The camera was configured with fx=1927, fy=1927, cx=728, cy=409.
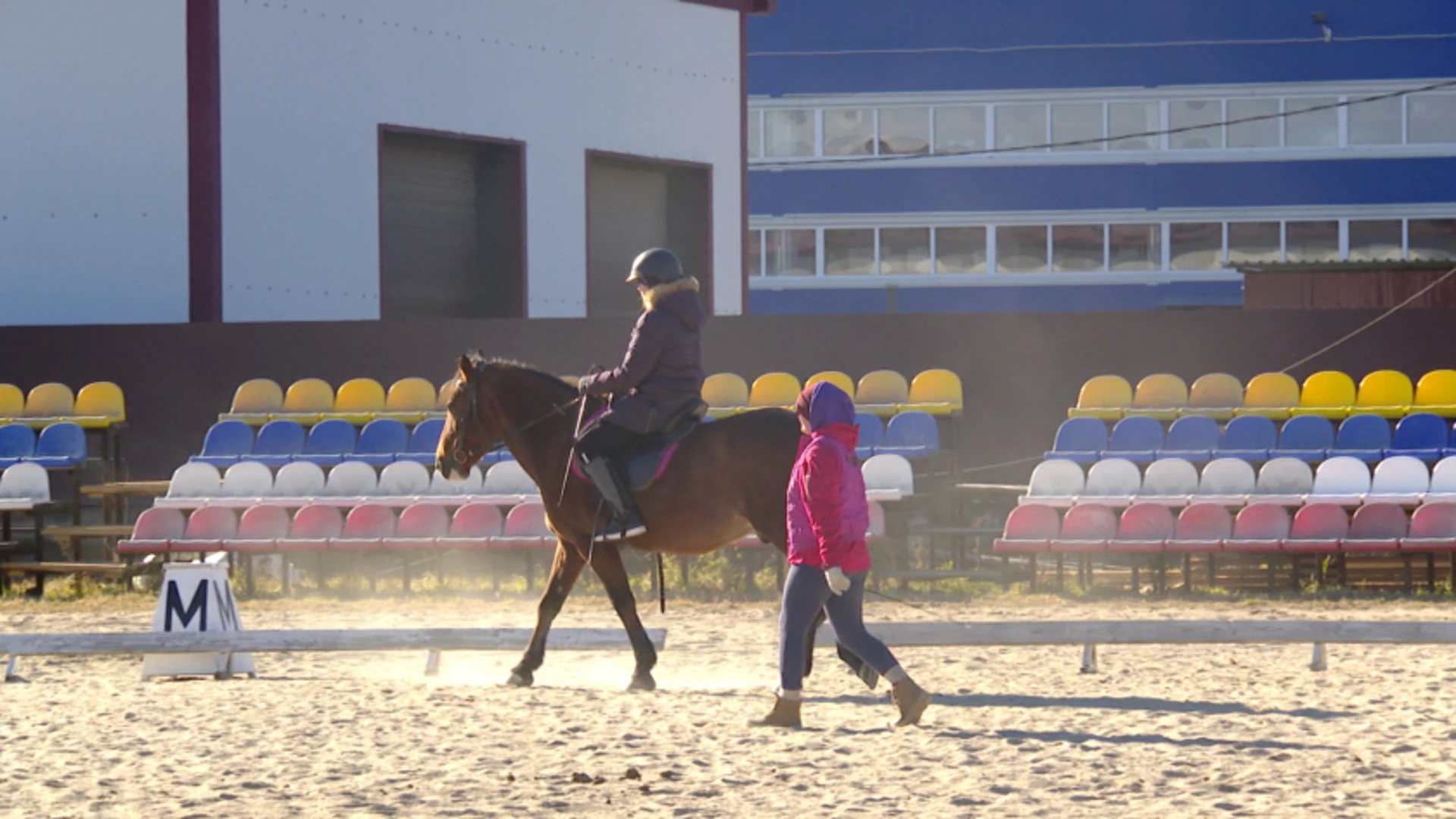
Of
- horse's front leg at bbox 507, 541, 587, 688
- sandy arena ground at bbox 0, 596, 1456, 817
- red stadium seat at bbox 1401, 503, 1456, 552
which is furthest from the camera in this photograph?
red stadium seat at bbox 1401, 503, 1456, 552

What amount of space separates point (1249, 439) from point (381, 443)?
7.07 metres

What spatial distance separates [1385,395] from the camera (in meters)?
15.6

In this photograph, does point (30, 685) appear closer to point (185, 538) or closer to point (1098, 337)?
point (185, 538)

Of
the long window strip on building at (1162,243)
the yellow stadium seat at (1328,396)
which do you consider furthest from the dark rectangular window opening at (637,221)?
the long window strip on building at (1162,243)

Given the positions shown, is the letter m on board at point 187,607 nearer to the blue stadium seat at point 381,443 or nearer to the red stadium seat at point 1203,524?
the blue stadium seat at point 381,443

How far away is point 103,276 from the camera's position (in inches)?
760

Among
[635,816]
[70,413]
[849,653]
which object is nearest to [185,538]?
[70,413]

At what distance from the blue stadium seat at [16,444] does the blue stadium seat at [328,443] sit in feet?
7.42

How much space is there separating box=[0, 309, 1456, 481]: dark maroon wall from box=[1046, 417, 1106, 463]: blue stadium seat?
46.6 inches

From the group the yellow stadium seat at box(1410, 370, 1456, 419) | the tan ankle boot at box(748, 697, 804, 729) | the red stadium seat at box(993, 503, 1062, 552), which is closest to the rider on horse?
the tan ankle boot at box(748, 697, 804, 729)

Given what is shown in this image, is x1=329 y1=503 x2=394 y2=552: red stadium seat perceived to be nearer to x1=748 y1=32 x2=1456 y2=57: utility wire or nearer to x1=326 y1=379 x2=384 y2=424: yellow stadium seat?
x1=326 y1=379 x2=384 y2=424: yellow stadium seat

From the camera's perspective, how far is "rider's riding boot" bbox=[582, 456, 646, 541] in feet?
31.0

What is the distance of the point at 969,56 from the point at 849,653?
28.2 m

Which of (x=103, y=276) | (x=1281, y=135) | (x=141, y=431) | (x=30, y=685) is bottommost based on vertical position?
(x=30, y=685)
